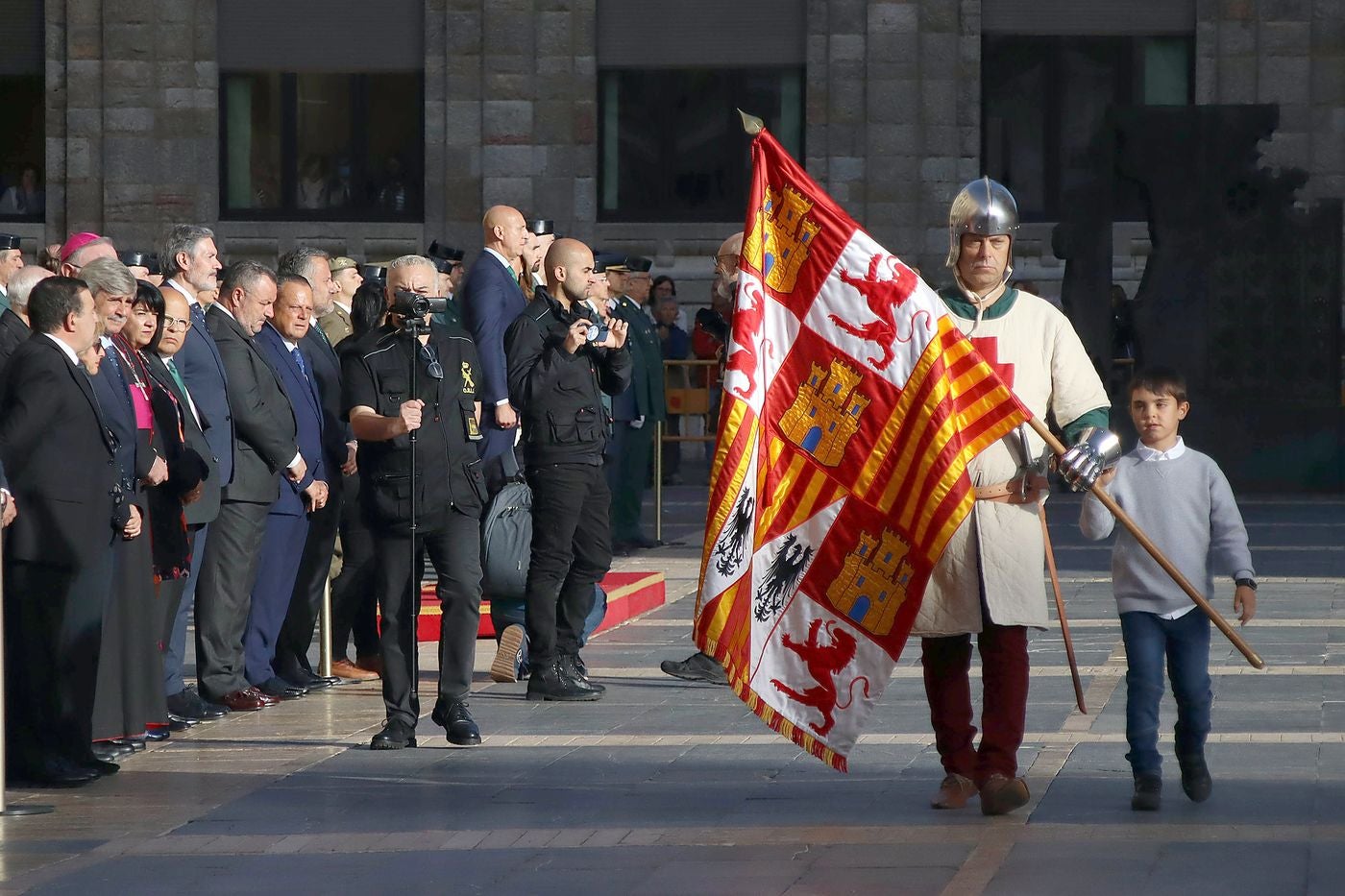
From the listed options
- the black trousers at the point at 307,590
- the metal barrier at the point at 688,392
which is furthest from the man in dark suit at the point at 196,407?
the metal barrier at the point at 688,392

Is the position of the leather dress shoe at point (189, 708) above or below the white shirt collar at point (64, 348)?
below

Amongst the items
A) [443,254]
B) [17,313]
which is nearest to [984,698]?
[17,313]

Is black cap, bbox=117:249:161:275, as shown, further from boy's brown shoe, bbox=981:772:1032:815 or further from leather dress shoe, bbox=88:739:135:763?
boy's brown shoe, bbox=981:772:1032:815

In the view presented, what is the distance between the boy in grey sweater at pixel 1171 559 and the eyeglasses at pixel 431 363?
9.03 feet

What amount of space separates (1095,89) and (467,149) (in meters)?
7.12

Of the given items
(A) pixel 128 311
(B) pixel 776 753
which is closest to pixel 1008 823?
(B) pixel 776 753

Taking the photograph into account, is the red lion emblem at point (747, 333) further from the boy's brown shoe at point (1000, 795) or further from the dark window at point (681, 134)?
the dark window at point (681, 134)

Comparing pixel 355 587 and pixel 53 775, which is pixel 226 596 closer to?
pixel 355 587

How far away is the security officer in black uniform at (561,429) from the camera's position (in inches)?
406

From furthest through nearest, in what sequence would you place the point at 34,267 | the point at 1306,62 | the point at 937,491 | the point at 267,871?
the point at 1306,62, the point at 34,267, the point at 937,491, the point at 267,871

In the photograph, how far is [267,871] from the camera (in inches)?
278

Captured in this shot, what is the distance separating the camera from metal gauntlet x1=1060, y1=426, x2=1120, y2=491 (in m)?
7.41

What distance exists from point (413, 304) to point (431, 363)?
0.25 meters

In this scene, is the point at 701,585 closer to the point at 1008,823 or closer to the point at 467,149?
the point at 1008,823
